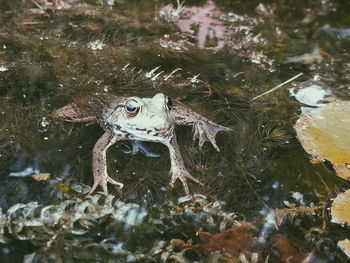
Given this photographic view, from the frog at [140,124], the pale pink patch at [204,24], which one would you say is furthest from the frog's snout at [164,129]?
the pale pink patch at [204,24]

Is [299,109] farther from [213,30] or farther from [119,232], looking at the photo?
[119,232]

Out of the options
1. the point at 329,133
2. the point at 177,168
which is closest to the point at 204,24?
the point at 329,133

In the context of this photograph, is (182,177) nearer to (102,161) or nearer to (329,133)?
(102,161)

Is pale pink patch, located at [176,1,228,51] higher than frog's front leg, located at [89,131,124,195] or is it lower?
higher

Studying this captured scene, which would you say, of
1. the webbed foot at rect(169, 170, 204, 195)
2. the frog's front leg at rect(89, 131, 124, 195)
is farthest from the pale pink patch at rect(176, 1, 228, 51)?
the webbed foot at rect(169, 170, 204, 195)

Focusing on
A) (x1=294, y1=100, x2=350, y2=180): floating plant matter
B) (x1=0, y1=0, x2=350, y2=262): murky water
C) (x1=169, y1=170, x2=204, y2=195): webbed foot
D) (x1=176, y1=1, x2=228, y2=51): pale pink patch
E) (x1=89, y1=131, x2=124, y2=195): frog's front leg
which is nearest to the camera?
(x1=0, y1=0, x2=350, y2=262): murky water

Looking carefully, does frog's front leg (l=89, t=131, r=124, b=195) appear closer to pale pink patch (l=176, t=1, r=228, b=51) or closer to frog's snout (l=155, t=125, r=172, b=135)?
frog's snout (l=155, t=125, r=172, b=135)

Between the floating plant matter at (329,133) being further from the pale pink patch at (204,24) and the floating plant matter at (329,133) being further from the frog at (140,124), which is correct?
the pale pink patch at (204,24)

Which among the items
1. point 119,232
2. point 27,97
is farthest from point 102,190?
point 27,97
